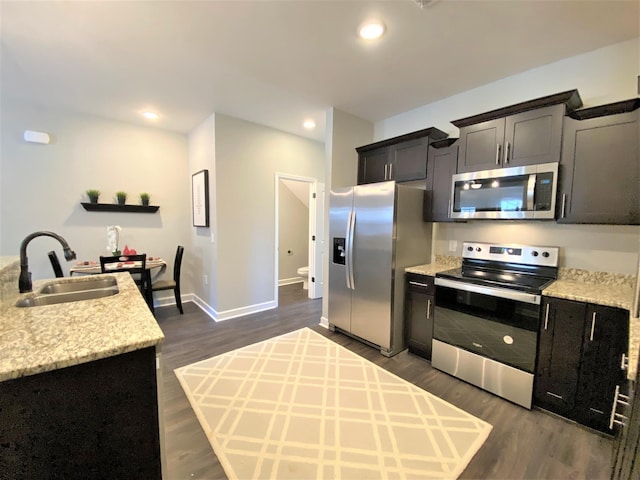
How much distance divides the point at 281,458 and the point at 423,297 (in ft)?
6.07

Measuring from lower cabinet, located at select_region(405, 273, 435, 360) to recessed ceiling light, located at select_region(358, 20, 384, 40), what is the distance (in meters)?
2.11

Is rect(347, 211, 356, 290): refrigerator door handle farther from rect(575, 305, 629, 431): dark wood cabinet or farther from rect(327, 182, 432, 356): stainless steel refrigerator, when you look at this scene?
rect(575, 305, 629, 431): dark wood cabinet

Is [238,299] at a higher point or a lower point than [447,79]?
lower

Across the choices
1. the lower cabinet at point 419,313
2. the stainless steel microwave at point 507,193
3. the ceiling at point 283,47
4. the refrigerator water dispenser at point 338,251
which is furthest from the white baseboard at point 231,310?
the stainless steel microwave at point 507,193

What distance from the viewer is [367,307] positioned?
119 inches

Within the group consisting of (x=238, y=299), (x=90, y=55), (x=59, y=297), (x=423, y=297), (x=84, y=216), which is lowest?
(x=238, y=299)

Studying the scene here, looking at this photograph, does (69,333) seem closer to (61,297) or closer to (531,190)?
(61,297)

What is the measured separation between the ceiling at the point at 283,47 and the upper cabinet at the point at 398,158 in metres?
0.46

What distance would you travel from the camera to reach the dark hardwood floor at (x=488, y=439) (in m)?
1.57

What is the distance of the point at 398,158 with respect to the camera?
320cm

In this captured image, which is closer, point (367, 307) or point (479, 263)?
point (479, 263)

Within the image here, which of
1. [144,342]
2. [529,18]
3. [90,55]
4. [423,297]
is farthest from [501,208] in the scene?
[90,55]

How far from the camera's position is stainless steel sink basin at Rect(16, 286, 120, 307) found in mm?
1610

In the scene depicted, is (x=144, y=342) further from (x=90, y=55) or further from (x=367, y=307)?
(x=90, y=55)
